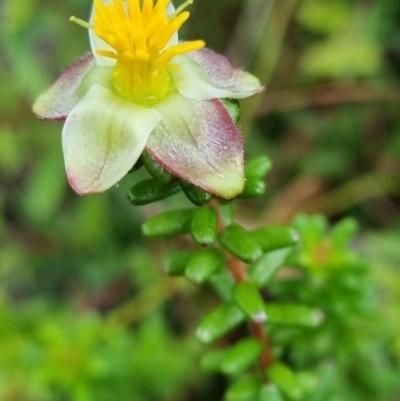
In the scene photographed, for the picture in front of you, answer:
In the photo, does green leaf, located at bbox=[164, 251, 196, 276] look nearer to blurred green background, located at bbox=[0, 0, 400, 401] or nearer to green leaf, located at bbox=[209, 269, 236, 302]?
green leaf, located at bbox=[209, 269, 236, 302]

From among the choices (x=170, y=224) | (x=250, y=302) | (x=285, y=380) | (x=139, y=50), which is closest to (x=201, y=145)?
(x=139, y=50)

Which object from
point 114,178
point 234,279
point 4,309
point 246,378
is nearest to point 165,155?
point 114,178

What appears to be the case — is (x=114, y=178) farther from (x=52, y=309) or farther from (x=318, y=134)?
(x=318, y=134)

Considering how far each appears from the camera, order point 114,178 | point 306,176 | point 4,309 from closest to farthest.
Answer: point 114,178 < point 4,309 < point 306,176

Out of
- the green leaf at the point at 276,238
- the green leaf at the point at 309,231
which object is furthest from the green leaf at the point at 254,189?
the green leaf at the point at 309,231

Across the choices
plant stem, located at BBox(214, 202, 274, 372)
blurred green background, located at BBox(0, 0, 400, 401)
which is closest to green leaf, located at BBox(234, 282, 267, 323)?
plant stem, located at BBox(214, 202, 274, 372)

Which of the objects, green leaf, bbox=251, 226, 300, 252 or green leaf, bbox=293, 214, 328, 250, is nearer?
green leaf, bbox=251, 226, 300, 252

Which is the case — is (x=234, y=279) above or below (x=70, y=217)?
above
